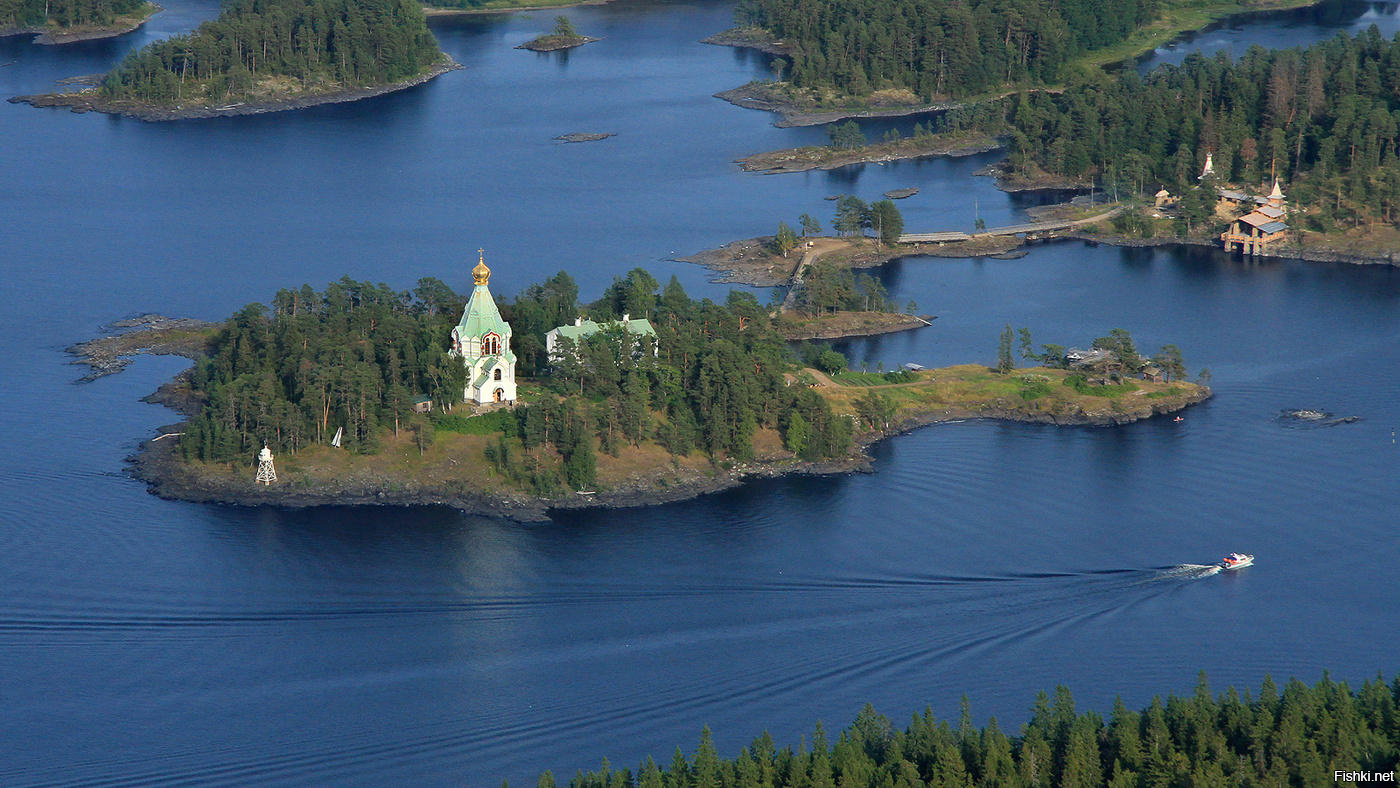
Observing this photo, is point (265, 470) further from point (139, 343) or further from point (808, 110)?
point (808, 110)

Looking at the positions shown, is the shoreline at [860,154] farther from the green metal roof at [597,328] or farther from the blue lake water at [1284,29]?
the green metal roof at [597,328]

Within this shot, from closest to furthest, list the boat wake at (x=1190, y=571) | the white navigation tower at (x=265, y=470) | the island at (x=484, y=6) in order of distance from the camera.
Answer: the boat wake at (x=1190, y=571) → the white navigation tower at (x=265, y=470) → the island at (x=484, y=6)

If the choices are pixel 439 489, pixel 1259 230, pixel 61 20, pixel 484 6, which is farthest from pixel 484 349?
pixel 484 6

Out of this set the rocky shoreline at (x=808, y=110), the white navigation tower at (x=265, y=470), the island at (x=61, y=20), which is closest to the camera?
the white navigation tower at (x=265, y=470)

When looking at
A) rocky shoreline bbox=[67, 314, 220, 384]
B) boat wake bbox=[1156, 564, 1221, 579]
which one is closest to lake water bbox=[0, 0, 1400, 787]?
boat wake bbox=[1156, 564, 1221, 579]

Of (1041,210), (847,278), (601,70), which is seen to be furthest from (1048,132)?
(601,70)

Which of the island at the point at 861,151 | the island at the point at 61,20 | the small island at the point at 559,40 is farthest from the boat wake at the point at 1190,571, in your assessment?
the island at the point at 61,20
